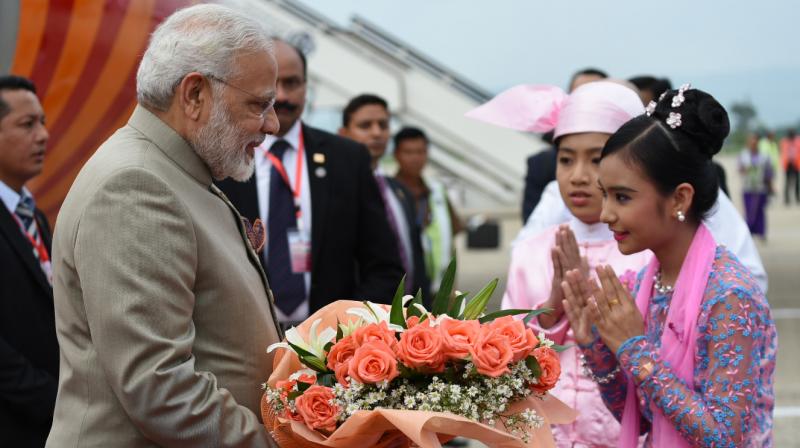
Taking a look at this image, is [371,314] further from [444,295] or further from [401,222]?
[401,222]

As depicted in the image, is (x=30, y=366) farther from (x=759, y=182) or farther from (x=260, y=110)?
(x=759, y=182)

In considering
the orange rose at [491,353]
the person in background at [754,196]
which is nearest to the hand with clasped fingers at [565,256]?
the orange rose at [491,353]

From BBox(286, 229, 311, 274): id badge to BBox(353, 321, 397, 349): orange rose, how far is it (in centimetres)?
183

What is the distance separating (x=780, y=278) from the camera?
1387cm

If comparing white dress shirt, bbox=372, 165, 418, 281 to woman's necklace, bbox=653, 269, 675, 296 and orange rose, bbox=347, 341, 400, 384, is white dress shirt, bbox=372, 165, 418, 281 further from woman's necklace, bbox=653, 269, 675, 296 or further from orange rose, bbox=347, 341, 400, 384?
orange rose, bbox=347, 341, 400, 384

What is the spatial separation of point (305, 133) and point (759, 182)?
1543 centimetres

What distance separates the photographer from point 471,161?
19.3 meters

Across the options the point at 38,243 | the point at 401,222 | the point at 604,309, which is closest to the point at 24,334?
the point at 38,243

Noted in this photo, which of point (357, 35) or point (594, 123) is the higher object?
point (594, 123)

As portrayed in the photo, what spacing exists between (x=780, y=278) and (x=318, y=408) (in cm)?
1271

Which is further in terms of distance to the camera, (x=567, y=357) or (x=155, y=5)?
(x=155, y=5)

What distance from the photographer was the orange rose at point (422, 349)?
7.38 feet

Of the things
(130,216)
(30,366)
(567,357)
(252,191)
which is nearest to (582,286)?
(567,357)

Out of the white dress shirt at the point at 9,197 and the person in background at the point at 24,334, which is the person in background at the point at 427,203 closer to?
the white dress shirt at the point at 9,197
